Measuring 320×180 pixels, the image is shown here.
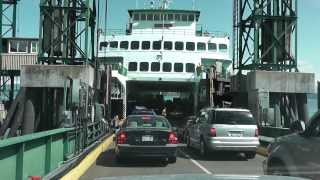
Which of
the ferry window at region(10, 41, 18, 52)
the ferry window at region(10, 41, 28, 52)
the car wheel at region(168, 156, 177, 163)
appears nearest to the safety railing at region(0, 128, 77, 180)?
the car wheel at region(168, 156, 177, 163)

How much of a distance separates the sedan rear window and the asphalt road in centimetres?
106

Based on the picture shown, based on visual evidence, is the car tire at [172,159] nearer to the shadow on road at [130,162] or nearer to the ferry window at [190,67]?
the shadow on road at [130,162]

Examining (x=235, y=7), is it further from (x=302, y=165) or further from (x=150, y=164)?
(x=302, y=165)

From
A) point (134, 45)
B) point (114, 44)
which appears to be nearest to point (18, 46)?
point (114, 44)

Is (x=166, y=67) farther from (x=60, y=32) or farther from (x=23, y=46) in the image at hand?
(x=60, y=32)

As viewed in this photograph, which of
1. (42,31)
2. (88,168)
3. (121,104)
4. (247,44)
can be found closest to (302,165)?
(88,168)

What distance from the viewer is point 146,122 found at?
59.3 ft

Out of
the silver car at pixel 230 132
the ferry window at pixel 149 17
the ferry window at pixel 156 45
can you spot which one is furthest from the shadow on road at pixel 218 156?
the ferry window at pixel 149 17

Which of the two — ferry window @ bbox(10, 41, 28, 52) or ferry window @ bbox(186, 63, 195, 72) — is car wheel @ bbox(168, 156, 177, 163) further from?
ferry window @ bbox(10, 41, 28, 52)

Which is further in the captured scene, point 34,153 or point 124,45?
point 124,45

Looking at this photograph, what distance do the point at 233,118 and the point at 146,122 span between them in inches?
126

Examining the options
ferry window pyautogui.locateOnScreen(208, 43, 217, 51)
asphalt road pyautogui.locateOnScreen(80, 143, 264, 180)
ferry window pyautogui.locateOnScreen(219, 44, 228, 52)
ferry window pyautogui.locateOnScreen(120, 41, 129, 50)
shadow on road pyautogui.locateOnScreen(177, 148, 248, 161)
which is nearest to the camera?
asphalt road pyautogui.locateOnScreen(80, 143, 264, 180)

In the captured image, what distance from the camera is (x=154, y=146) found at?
56.1 feet

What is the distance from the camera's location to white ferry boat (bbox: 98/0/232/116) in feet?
160
